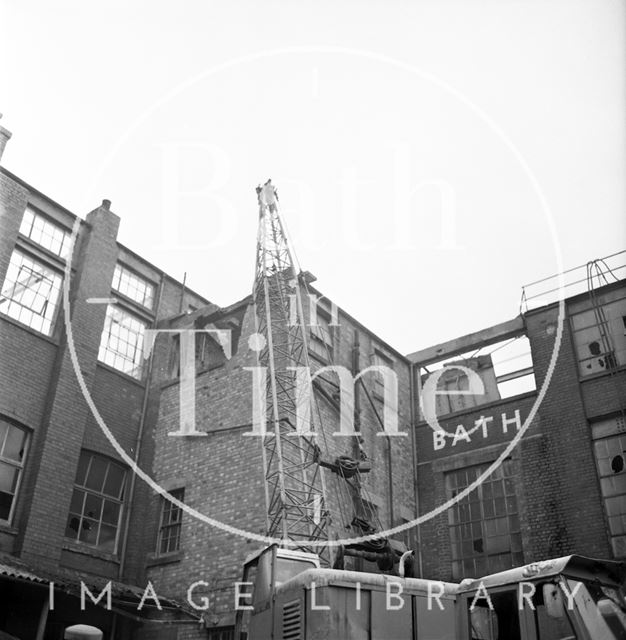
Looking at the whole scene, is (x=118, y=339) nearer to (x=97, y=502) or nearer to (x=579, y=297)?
(x=97, y=502)

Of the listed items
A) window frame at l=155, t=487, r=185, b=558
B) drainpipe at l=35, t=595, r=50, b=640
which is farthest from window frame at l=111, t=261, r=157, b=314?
drainpipe at l=35, t=595, r=50, b=640

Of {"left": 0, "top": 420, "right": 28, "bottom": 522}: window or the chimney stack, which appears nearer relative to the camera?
{"left": 0, "top": 420, "right": 28, "bottom": 522}: window

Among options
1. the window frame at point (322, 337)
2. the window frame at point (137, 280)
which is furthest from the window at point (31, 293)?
the window frame at point (322, 337)

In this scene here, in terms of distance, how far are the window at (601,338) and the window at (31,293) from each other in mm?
13323

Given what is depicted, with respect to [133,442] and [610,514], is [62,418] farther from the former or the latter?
[610,514]

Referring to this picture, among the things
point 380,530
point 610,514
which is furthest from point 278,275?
point 610,514

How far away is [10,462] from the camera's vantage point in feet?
47.8

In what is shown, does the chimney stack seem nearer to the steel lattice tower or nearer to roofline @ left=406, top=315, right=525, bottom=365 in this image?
the steel lattice tower

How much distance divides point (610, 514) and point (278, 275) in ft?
33.4

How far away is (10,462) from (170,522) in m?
3.87

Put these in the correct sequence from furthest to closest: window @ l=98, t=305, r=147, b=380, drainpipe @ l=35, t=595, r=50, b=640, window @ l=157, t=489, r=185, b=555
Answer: window @ l=98, t=305, r=147, b=380 < window @ l=157, t=489, r=185, b=555 < drainpipe @ l=35, t=595, r=50, b=640

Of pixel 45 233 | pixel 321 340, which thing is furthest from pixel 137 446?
pixel 45 233

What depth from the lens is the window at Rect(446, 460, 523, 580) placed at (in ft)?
56.3

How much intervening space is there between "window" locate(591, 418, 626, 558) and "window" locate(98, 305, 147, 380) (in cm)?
1178
